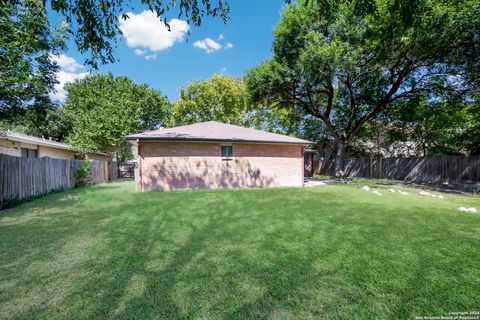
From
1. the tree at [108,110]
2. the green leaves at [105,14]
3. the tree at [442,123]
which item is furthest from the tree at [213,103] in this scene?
the green leaves at [105,14]

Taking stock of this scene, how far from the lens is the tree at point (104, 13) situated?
156 inches

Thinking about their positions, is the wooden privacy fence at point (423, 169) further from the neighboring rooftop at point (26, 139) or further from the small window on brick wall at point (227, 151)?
the neighboring rooftop at point (26, 139)

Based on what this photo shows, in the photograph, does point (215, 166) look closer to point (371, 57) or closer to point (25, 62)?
point (25, 62)

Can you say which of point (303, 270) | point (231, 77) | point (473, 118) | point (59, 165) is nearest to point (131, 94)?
point (231, 77)

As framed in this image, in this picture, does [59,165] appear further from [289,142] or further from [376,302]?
[376,302]

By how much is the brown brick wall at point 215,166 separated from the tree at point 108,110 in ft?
27.7

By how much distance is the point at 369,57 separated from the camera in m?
13.3

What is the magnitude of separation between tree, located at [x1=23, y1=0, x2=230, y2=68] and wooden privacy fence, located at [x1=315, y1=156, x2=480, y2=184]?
15.6 meters

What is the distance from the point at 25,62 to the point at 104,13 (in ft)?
14.1

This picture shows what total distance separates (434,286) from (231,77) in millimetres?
24237

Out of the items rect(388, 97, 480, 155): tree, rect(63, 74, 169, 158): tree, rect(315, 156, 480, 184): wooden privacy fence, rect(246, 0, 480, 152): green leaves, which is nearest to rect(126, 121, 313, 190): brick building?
rect(246, 0, 480, 152): green leaves

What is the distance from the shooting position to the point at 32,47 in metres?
6.71

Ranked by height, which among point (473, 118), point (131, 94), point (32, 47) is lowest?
point (473, 118)

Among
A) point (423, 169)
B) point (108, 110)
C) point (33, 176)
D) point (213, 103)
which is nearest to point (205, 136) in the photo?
point (33, 176)
